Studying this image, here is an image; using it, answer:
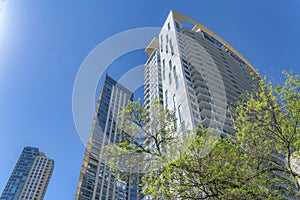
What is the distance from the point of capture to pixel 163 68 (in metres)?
40.3

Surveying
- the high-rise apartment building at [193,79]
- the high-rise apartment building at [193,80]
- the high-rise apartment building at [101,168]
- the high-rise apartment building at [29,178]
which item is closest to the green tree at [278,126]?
the high-rise apartment building at [193,80]

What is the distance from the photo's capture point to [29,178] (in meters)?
82.9

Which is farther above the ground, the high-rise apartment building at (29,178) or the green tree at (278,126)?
the high-rise apartment building at (29,178)

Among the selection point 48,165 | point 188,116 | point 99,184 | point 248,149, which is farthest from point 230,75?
point 48,165

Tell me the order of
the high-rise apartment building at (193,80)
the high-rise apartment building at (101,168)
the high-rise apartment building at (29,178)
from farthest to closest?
the high-rise apartment building at (29,178) < the high-rise apartment building at (101,168) < the high-rise apartment building at (193,80)

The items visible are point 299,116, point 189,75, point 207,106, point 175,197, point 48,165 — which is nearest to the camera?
point 175,197

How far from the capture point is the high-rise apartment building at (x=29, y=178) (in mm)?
79812

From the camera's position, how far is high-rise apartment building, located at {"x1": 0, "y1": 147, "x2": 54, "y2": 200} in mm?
79812

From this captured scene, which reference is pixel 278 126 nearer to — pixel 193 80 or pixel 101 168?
pixel 193 80

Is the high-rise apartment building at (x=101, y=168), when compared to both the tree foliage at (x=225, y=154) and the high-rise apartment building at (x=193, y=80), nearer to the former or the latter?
the high-rise apartment building at (x=193, y=80)

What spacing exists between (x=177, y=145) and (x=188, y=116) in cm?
1786

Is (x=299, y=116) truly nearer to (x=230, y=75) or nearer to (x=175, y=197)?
(x=175, y=197)

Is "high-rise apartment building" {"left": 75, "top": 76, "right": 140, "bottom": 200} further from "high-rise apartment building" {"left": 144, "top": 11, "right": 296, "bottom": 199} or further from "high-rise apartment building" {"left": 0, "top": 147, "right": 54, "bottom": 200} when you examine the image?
"high-rise apartment building" {"left": 0, "top": 147, "right": 54, "bottom": 200}

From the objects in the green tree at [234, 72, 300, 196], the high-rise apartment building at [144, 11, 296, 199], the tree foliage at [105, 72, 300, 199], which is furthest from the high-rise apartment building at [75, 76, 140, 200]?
the green tree at [234, 72, 300, 196]
